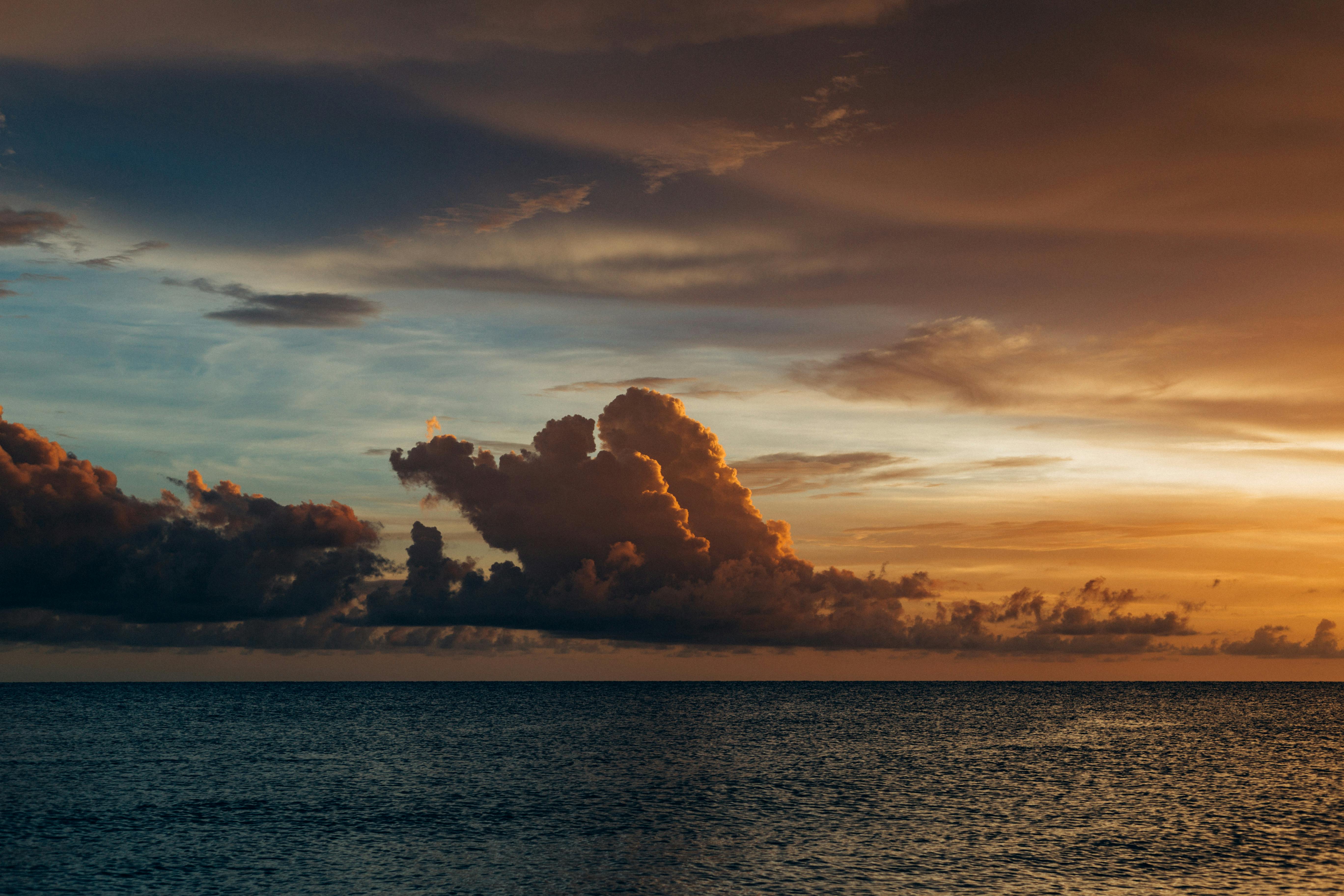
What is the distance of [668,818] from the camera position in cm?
7600

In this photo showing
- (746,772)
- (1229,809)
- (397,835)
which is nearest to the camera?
(397,835)

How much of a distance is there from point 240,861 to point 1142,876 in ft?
178

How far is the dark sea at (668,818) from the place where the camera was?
55906mm

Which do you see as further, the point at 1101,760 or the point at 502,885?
the point at 1101,760

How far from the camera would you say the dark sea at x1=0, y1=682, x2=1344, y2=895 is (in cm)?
5591

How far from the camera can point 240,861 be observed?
60.7m

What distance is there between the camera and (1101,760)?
124m

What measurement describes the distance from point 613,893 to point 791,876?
10.6 meters

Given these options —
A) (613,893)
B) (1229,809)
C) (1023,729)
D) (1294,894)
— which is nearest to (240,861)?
(613,893)

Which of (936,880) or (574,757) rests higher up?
(936,880)

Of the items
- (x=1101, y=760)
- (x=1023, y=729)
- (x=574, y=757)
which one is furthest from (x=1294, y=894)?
(x=1023, y=729)

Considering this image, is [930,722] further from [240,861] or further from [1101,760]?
[240,861]

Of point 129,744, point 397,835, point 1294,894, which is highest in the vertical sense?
point 1294,894

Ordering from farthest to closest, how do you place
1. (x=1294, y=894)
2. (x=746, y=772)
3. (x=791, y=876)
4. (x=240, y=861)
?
(x=746, y=772)
(x=240, y=861)
(x=791, y=876)
(x=1294, y=894)
